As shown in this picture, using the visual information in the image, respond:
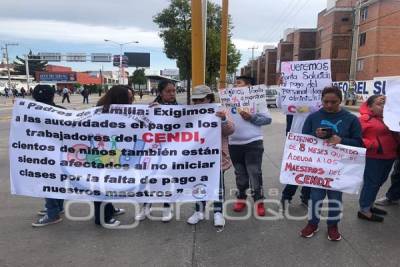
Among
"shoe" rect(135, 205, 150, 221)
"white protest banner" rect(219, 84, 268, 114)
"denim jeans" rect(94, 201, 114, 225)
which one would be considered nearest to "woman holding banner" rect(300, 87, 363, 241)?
"white protest banner" rect(219, 84, 268, 114)

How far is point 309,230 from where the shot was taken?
473 centimetres

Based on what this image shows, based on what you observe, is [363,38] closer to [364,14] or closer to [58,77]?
[364,14]

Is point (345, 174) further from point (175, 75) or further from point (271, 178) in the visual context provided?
point (175, 75)

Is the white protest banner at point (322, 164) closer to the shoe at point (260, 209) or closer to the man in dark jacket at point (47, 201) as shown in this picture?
the shoe at point (260, 209)

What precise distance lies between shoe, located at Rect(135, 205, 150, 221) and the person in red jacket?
2.70 m

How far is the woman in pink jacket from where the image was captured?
4840mm

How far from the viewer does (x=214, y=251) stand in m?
4.34

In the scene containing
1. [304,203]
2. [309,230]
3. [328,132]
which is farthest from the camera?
[304,203]

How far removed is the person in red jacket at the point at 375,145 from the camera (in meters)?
4.98

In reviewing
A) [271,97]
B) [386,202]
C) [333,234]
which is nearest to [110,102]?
[333,234]

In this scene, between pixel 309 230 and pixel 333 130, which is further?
pixel 309 230

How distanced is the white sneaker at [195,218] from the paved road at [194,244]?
0.08 meters

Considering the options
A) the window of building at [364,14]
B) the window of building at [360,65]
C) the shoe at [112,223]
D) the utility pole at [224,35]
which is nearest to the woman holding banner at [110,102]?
the shoe at [112,223]

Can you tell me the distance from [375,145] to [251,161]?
146 cm
